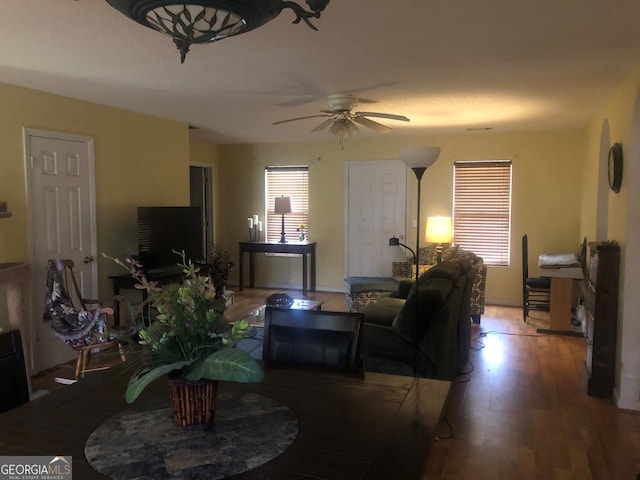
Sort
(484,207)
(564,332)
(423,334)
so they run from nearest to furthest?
(423,334)
(564,332)
(484,207)

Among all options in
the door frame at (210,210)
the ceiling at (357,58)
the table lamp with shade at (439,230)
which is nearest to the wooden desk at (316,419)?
the ceiling at (357,58)

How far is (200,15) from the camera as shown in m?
1.07

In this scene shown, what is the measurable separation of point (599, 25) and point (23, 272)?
3950 mm

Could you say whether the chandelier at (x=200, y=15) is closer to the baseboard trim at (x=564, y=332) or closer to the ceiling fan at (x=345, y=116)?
the ceiling fan at (x=345, y=116)

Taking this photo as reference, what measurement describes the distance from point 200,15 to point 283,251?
658cm

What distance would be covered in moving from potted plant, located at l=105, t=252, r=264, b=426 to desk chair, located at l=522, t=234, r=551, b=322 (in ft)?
17.2

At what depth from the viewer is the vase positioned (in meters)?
1.44

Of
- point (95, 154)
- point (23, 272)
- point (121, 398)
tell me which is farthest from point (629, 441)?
point (95, 154)

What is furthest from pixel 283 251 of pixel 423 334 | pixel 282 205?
pixel 423 334

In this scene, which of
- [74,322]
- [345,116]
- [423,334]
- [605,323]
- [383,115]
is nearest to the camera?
[423,334]

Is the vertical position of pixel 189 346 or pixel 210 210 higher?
pixel 210 210

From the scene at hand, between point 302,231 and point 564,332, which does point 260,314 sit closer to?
point 302,231

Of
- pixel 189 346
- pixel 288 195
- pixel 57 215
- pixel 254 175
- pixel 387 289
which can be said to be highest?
pixel 254 175

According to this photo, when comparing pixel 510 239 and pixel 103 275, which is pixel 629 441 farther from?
pixel 103 275
